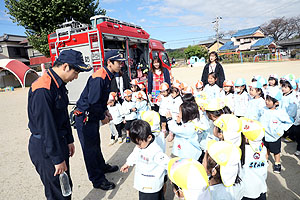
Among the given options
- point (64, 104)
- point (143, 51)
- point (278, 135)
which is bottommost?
point (278, 135)

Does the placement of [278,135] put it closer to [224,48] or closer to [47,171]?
[47,171]

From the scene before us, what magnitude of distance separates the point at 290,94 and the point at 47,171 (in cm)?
448

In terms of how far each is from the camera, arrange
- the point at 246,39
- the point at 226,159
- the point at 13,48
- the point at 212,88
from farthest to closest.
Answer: the point at 246,39 < the point at 13,48 < the point at 212,88 < the point at 226,159

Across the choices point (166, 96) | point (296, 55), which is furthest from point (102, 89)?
point (296, 55)

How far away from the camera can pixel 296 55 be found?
1105 inches

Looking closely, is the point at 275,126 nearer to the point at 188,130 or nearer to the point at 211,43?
the point at 188,130

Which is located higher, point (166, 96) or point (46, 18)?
point (46, 18)

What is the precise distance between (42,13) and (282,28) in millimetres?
52752

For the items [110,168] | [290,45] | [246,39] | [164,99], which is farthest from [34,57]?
[290,45]

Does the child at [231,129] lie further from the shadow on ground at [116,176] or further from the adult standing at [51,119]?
the shadow on ground at [116,176]

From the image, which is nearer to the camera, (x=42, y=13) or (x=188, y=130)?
(x=188, y=130)

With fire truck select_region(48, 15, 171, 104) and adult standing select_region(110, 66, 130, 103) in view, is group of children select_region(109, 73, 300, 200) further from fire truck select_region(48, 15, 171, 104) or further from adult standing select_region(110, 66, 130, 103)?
fire truck select_region(48, 15, 171, 104)

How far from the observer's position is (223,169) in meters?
1.42

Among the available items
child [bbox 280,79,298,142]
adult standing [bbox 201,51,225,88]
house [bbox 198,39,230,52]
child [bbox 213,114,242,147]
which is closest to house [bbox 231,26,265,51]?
house [bbox 198,39,230,52]
